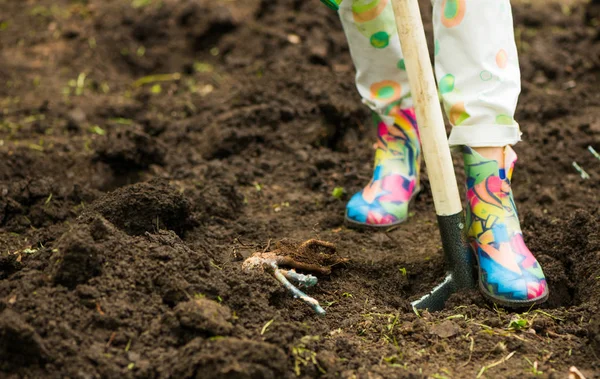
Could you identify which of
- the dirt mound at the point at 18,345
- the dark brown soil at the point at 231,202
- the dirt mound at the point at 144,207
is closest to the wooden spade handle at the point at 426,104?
the dark brown soil at the point at 231,202

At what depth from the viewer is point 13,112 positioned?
3986 millimetres

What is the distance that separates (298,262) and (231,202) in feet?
2.41

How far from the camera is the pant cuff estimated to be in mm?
2268

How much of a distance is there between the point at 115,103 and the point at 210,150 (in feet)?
2.93

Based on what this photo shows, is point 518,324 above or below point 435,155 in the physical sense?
below

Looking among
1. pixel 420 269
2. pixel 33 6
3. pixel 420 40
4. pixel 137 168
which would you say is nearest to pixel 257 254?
pixel 420 269

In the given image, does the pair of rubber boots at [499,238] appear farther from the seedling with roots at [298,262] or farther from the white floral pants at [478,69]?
the seedling with roots at [298,262]

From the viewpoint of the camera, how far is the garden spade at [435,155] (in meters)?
2.16

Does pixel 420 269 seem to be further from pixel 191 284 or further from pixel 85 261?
pixel 85 261

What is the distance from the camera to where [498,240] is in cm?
234

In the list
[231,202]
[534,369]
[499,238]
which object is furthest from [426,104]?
[231,202]

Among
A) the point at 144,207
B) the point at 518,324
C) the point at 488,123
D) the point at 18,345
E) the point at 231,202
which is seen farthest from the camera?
the point at 231,202

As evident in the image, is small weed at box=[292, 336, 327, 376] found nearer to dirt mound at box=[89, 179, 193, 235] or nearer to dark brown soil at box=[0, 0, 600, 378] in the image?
dark brown soil at box=[0, 0, 600, 378]

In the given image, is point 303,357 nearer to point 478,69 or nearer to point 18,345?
point 18,345
